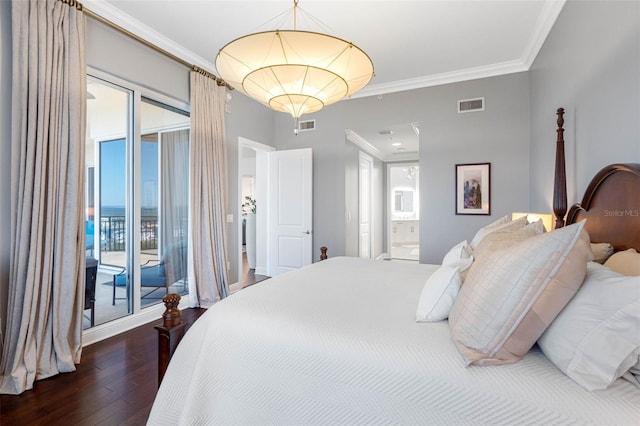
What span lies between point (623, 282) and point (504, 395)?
501 millimetres

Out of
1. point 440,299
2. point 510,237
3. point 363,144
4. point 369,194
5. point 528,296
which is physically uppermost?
point 363,144

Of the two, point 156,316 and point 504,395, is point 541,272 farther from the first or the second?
point 156,316

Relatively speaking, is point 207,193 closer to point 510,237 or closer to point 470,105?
point 510,237

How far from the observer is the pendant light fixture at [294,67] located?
1871 millimetres

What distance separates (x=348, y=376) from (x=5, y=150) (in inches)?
107

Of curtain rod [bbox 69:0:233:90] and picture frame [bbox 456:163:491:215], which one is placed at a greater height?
curtain rod [bbox 69:0:233:90]

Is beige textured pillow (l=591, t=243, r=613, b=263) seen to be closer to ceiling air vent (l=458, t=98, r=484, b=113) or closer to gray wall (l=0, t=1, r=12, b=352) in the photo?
ceiling air vent (l=458, t=98, r=484, b=113)

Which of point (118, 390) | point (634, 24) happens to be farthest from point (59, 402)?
point (634, 24)

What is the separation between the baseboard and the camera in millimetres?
2754

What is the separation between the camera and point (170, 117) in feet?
12.0

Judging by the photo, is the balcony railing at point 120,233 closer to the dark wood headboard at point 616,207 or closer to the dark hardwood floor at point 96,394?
the dark hardwood floor at point 96,394

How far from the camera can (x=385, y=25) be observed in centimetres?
305

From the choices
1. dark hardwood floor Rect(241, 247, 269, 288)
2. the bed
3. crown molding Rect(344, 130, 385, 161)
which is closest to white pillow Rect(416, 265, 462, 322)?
the bed

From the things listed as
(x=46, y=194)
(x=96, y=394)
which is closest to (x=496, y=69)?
(x=46, y=194)
